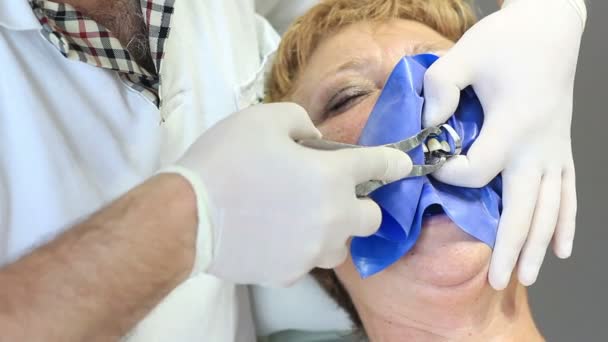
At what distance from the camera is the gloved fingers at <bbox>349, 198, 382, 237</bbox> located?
847 mm

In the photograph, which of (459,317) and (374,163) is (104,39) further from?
(459,317)

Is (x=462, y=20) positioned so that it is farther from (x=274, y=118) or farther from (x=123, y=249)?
(x=123, y=249)

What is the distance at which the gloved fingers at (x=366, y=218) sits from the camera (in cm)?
85

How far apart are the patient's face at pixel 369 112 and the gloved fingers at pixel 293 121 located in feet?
A: 0.70

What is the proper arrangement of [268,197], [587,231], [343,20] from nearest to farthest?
[268,197] → [343,20] → [587,231]

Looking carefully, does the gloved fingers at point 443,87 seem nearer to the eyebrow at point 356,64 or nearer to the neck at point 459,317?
the eyebrow at point 356,64

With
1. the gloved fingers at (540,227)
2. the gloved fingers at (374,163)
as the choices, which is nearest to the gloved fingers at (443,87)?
the gloved fingers at (374,163)

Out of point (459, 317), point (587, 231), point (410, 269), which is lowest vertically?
point (587, 231)

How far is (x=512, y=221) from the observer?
39.3 inches

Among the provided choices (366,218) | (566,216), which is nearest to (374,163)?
(366,218)

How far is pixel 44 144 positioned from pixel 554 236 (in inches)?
37.0

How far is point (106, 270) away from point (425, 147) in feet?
1.77

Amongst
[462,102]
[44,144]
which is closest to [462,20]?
[462,102]

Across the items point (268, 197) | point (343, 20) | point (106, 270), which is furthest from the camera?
point (343, 20)
